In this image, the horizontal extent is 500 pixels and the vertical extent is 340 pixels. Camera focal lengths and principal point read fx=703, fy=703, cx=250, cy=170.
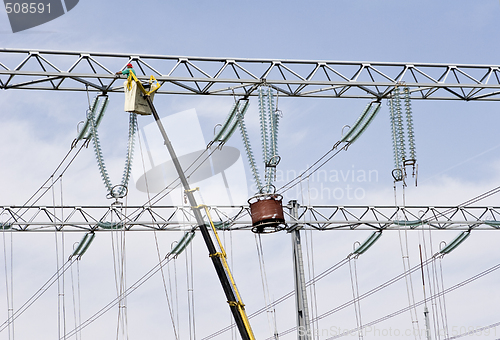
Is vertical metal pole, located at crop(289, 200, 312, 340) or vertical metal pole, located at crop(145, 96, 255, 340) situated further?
vertical metal pole, located at crop(289, 200, 312, 340)

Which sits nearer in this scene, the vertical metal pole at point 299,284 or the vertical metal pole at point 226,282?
the vertical metal pole at point 226,282

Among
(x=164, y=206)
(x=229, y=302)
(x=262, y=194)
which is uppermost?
(x=164, y=206)

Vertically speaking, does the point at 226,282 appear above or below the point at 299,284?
below

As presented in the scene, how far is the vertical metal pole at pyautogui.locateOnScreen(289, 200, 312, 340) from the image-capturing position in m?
18.2

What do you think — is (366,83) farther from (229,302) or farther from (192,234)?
(192,234)

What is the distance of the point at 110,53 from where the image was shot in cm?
1463

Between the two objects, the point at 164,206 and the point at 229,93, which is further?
the point at 164,206

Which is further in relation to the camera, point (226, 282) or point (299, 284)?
point (299, 284)

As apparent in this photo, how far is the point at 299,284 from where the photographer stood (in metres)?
18.8

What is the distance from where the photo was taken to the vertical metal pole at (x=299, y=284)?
59.7 ft

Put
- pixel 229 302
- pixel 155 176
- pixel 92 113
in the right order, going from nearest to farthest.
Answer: pixel 229 302 < pixel 92 113 < pixel 155 176

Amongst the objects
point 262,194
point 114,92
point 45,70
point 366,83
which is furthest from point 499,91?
point 45,70

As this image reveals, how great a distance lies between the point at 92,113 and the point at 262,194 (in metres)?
4.21

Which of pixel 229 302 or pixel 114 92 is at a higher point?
pixel 114 92
